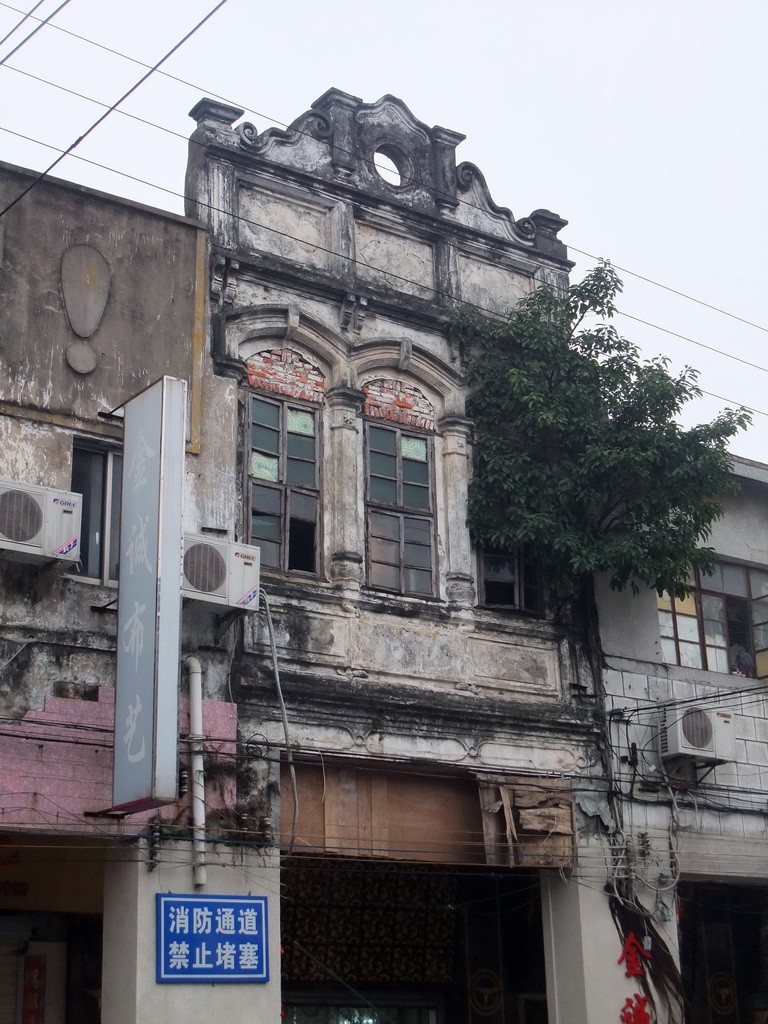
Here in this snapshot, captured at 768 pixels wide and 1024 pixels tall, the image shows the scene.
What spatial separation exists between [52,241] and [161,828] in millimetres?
4677

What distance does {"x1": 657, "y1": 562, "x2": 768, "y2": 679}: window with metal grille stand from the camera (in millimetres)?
14414

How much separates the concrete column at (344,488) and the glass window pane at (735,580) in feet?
16.3

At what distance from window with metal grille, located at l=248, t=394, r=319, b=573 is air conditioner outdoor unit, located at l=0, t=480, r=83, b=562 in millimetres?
1919

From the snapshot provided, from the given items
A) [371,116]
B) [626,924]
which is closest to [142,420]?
[371,116]

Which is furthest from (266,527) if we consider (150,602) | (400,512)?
(150,602)

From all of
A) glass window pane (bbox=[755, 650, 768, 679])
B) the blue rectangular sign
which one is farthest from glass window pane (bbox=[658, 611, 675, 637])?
the blue rectangular sign

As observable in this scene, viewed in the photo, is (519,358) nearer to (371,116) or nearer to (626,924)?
(371,116)

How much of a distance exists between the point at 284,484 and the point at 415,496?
1420 millimetres

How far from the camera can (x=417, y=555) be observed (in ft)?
41.2

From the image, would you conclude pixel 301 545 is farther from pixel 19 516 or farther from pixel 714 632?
pixel 714 632

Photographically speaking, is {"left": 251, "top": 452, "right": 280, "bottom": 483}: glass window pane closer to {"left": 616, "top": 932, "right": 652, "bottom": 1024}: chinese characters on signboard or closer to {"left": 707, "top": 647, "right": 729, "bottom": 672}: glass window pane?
{"left": 616, "top": 932, "right": 652, "bottom": 1024}: chinese characters on signboard

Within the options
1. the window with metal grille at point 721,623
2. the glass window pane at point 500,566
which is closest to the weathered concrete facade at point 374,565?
the glass window pane at point 500,566

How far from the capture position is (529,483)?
12.9m

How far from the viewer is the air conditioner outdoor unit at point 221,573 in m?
10.4
